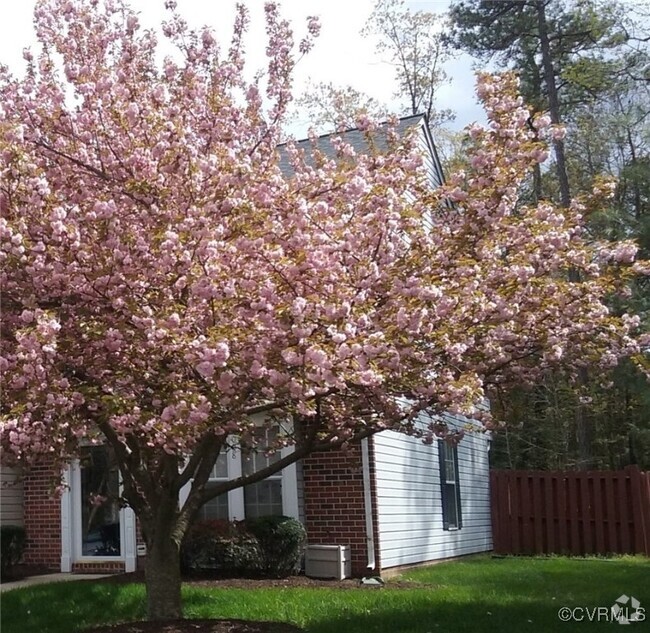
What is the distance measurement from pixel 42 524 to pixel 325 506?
4182 millimetres

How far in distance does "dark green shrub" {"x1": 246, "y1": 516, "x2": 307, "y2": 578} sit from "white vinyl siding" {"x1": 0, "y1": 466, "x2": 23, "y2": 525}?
3.95 m

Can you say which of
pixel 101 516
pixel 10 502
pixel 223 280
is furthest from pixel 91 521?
pixel 223 280

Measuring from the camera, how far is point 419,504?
41.0ft

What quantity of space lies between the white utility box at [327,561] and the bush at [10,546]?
412cm

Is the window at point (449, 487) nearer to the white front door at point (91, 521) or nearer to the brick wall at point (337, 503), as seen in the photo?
the brick wall at point (337, 503)

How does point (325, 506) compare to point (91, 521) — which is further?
point (91, 521)

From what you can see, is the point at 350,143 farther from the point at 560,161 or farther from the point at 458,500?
the point at 560,161

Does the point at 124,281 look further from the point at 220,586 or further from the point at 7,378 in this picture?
the point at 220,586

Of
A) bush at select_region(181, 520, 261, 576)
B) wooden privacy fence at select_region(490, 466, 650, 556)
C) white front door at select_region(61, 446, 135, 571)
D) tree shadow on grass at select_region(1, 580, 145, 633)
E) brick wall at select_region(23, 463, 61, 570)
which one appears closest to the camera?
tree shadow on grass at select_region(1, 580, 145, 633)

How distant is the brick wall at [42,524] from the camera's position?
12039 millimetres

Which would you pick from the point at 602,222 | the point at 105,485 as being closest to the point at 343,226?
the point at 105,485

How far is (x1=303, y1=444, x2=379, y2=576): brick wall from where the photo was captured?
10.6 m

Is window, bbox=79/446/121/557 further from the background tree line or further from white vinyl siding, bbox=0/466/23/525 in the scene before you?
the background tree line


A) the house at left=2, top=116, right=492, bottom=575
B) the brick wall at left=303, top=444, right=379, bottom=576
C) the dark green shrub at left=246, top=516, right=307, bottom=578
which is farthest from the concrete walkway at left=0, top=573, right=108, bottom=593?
the brick wall at left=303, top=444, right=379, bottom=576
